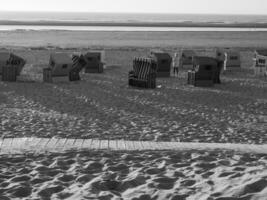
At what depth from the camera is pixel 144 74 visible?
641 inches

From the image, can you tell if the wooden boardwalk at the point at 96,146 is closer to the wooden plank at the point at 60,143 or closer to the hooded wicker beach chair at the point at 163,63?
the wooden plank at the point at 60,143

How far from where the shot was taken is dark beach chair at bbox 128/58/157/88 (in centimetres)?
1612

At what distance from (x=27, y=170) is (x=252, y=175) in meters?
3.15

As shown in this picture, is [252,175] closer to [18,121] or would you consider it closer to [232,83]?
[18,121]

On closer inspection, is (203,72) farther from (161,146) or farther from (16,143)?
(16,143)

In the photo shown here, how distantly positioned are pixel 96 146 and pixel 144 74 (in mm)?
8519

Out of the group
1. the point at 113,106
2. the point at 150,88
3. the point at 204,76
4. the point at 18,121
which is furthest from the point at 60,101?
the point at 204,76

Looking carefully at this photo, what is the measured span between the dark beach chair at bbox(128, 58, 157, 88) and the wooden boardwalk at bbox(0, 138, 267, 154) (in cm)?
783

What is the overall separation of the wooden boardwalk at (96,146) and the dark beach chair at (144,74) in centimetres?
783

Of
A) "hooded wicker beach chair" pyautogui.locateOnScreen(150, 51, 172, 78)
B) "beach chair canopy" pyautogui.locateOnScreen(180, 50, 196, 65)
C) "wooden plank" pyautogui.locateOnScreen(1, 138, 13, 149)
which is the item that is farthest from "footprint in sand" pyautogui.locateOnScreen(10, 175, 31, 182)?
"beach chair canopy" pyautogui.locateOnScreen(180, 50, 196, 65)

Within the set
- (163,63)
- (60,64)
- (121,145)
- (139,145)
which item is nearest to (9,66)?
(60,64)

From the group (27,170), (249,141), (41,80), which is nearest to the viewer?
(27,170)

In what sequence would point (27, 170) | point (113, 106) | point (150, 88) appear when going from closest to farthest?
point (27, 170), point (113, 106), point (150, 88)

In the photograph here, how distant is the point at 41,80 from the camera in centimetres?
1753
